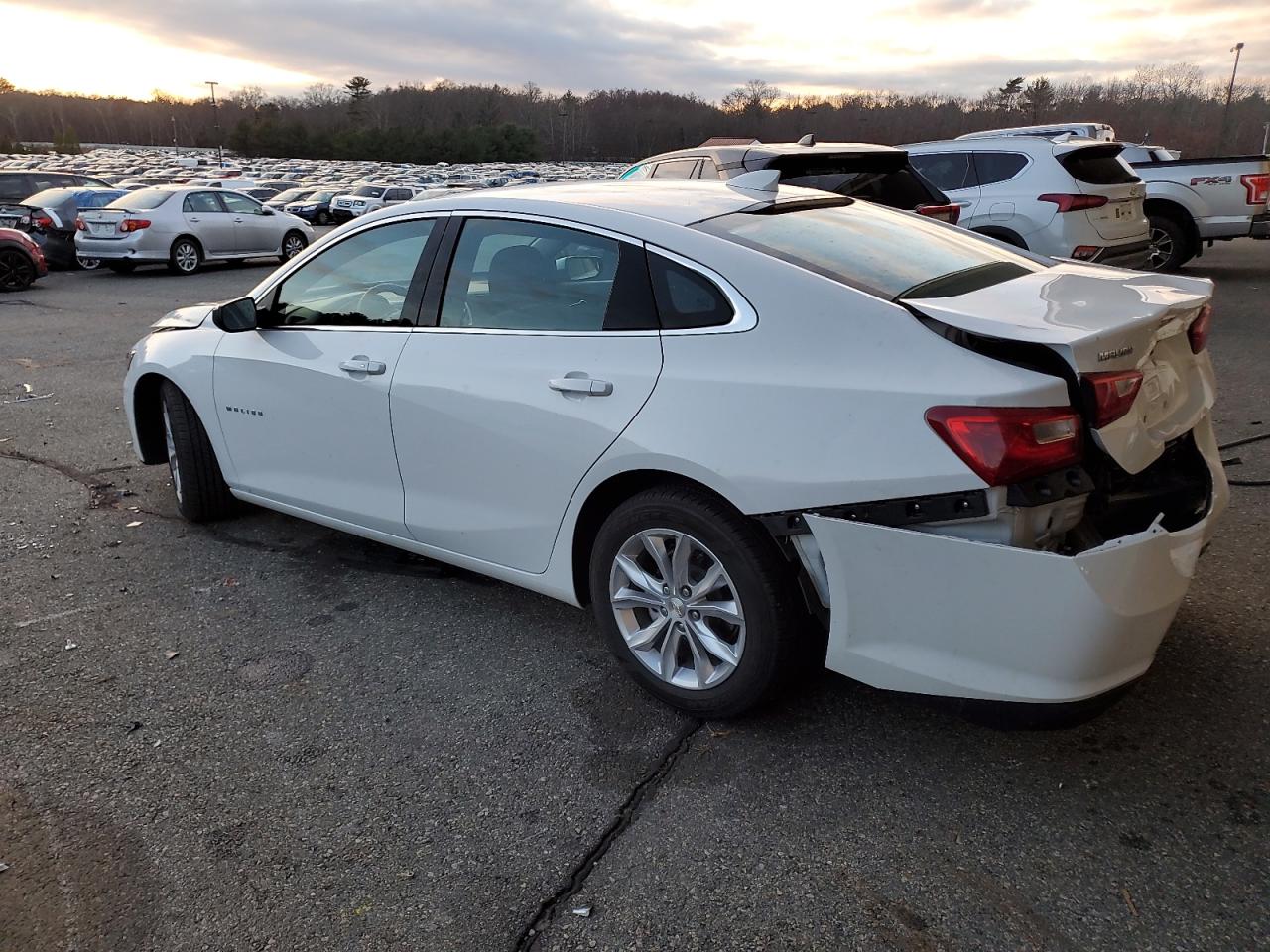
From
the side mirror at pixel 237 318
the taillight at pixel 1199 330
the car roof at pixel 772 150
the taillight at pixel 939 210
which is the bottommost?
the side mirror at pixel 237 318

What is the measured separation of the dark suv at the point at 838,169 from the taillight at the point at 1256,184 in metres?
6.63

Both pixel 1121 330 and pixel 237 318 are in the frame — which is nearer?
pixel 1121 330

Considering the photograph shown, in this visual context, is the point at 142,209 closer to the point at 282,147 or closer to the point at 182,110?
the point at 282,147

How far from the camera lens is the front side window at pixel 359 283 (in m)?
3.71

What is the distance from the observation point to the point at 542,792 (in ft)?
8.88

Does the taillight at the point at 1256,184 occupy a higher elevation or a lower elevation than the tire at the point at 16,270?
higher

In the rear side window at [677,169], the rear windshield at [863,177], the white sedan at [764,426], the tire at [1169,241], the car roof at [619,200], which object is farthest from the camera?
the tire at [1169,241]

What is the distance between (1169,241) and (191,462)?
40.9 feet

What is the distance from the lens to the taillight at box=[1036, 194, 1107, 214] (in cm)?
899

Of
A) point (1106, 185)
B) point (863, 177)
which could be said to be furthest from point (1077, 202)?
point (863, 177)

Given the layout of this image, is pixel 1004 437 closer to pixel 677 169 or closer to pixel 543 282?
pixel 543 282

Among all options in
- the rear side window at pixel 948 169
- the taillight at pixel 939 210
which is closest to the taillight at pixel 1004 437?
the taillight at pixel 939 210

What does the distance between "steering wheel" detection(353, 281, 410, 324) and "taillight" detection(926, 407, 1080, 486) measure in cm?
222

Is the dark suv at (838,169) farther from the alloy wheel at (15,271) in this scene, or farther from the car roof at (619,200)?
the alloy wheel at (15,271)
